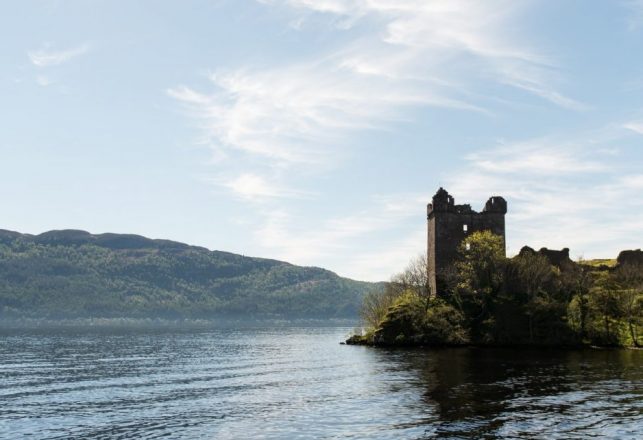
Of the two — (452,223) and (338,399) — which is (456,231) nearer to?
(452,223)

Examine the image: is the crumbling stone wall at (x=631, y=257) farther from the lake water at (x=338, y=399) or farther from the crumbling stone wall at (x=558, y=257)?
the lake water at (x=338, y=399)

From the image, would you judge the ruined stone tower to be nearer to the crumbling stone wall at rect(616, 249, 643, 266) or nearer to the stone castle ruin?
the stone castle ruin

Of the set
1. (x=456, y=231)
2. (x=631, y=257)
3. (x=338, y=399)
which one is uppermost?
(x=456, y=231)

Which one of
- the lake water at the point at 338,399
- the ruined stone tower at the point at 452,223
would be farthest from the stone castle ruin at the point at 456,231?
the lake water at the point at 338,399

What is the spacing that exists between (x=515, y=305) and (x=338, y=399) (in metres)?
61.5

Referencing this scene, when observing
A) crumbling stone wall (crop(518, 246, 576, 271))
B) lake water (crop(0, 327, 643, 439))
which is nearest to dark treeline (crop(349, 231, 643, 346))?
crumbling stone wall (crop(518, 246, 576, 271))

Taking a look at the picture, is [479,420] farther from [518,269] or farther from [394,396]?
[518,269]

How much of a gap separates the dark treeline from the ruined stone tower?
2.23 meters

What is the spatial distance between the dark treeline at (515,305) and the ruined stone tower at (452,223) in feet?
7.32

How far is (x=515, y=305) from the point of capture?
10038cm

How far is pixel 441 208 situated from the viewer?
113 m

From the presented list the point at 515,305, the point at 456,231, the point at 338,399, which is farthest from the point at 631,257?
the point at 338,399

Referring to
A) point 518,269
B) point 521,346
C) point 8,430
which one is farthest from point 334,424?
point 518,269

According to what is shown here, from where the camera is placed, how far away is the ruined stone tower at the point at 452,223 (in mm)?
111125
